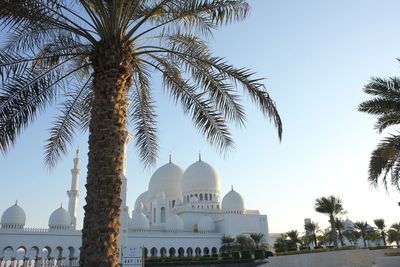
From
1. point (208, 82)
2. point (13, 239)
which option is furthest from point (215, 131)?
point (13, 239)

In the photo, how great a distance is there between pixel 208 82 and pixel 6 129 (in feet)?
13.2

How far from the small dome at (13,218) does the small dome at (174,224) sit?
14.7m

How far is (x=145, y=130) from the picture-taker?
32.7ft

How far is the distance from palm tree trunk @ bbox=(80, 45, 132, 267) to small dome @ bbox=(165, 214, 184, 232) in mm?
36911

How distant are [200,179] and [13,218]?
69.0 feet

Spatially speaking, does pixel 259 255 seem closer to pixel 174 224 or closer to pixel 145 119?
pixel 174 224

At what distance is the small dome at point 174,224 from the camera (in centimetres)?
4162

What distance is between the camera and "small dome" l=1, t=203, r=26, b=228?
3453cm

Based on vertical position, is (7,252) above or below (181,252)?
above

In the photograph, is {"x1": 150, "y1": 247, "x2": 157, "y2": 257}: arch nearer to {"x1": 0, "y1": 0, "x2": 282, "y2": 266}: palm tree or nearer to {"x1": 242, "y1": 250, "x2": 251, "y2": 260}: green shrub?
{"x1": 242, "y1": 250, "x2": 251, "y2": 260}: green shrub

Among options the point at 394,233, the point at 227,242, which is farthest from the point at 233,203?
the point at 394,233

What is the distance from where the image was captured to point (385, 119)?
1266 centimetres

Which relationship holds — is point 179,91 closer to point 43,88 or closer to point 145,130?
point 145,130

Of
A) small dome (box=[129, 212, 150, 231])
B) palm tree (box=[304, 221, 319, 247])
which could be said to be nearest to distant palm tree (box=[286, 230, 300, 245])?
palm tree (box=[304, 221, 319, 247])
